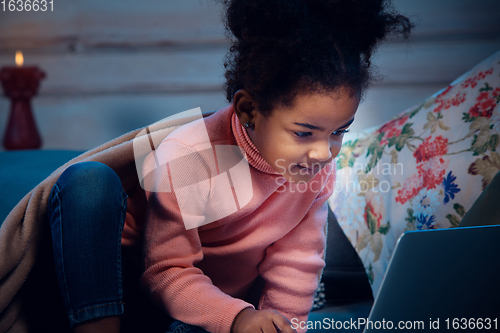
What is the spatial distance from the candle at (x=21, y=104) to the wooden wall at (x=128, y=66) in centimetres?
11

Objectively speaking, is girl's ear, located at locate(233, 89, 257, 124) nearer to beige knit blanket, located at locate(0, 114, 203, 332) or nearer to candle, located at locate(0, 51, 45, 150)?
beige knit blanket, located at locate(0, 114, 203, 332)

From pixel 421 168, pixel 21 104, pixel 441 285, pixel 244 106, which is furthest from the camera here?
pixel 21 104

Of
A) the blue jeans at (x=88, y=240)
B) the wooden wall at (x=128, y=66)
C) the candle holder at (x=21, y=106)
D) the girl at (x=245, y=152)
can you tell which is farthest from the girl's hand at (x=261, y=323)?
the candle holder at (x=21, y=106)

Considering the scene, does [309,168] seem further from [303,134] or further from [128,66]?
[128,66]

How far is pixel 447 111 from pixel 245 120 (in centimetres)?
Result: 51

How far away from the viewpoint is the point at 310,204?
750 millimetres

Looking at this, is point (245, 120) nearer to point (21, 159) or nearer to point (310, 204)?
point (310, 204)

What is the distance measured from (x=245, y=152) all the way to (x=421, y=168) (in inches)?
16.7

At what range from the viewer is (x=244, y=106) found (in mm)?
599

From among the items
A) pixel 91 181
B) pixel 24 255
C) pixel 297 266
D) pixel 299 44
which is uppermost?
pixel 299 44

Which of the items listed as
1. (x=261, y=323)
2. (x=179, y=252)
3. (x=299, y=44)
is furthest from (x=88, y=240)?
(x=299, y=44)

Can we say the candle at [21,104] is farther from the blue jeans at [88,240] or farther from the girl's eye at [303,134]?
the girl's eye at [303,134]

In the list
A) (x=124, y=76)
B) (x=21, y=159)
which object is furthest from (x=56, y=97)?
(x=21, y=159)

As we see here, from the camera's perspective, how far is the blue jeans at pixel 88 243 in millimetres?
492
